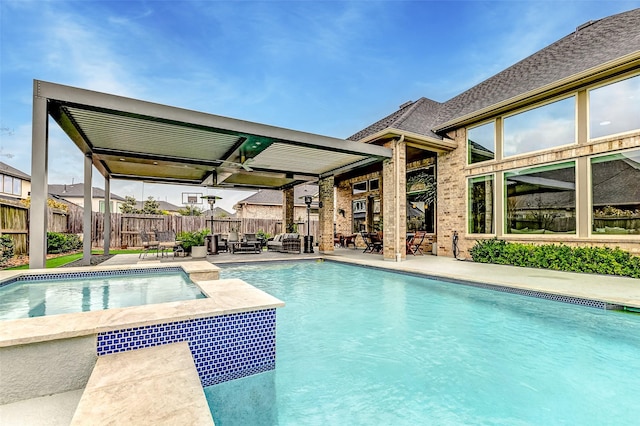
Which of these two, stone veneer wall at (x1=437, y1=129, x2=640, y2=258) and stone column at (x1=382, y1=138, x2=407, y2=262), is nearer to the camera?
stone veneer wall at (x1=437, y1=129, x2=640, y2=258)

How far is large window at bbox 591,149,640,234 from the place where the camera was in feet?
22.1

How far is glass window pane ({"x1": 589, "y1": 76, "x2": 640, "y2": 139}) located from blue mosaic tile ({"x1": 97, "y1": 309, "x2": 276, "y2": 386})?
8.62 metres

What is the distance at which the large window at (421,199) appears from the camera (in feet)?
37.6

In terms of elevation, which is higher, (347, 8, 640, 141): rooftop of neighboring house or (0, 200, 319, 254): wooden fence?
(347, 8, 640, 141): rooftop of neighboring house

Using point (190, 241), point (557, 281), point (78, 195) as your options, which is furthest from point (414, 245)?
point (78, 195)

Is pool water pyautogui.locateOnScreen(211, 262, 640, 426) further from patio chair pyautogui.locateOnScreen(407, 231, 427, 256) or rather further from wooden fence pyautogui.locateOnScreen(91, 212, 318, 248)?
wooden fence pyautogui.locateOnScreen(91, 212, 318, 248)

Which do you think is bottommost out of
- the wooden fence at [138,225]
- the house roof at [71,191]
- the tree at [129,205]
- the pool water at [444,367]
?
the pool water at [444,367]

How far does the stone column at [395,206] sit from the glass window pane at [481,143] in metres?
2.42

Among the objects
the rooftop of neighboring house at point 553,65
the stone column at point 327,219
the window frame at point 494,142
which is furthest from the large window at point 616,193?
the stone column at point 327,219

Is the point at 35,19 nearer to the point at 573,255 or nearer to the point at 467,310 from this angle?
the point at 467,310

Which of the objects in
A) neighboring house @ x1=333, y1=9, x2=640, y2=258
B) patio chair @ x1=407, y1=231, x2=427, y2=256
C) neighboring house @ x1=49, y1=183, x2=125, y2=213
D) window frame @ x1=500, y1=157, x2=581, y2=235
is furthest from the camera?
neighboring house @ x1=49, y1=183, x2=125, y2=213

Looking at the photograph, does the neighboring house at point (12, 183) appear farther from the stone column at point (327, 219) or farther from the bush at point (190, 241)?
the stone column at point (327, 219)

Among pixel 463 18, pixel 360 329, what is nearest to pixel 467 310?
pixel 360 329

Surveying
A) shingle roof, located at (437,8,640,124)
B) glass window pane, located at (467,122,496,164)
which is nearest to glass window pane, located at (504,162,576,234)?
glass window pane, located at (467,122,496,164)
